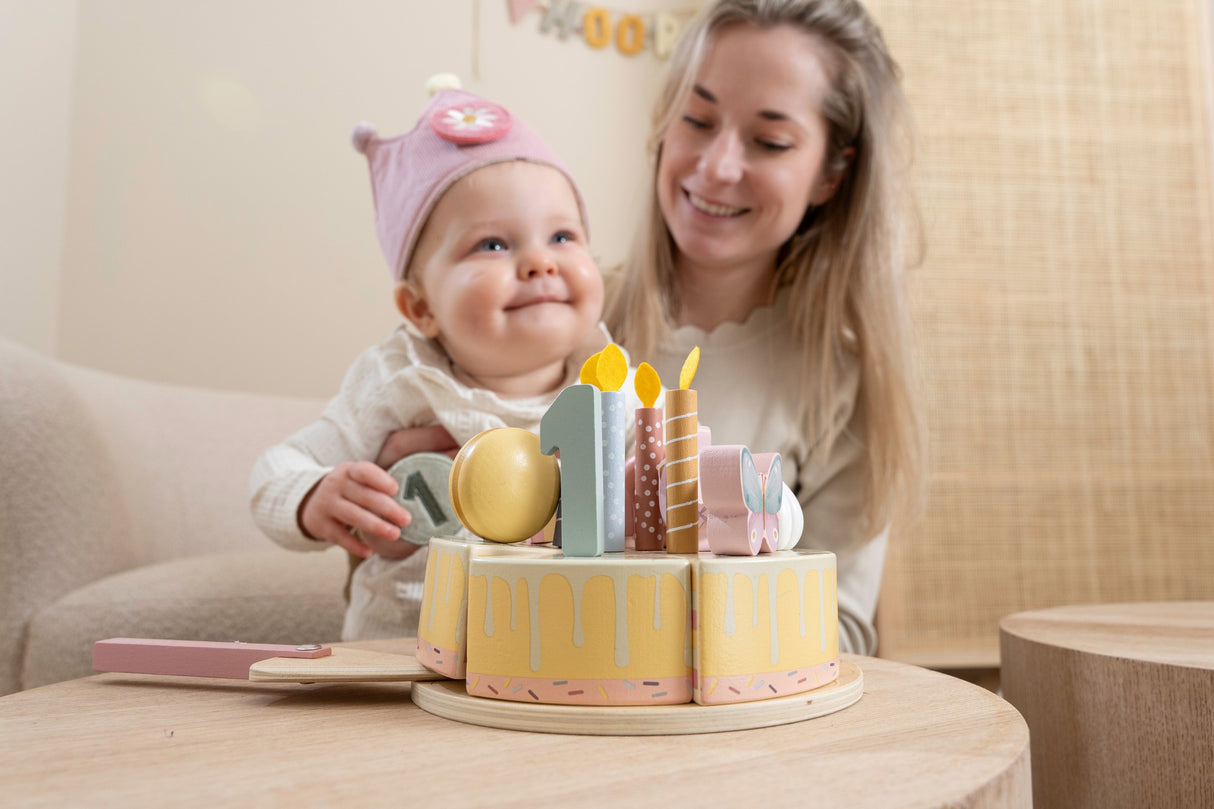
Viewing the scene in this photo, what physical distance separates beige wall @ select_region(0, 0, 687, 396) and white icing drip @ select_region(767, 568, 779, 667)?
5.55ft

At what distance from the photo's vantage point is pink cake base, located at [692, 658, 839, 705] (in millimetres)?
540

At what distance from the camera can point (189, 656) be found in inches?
→ 26.7

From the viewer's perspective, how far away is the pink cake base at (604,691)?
54cm

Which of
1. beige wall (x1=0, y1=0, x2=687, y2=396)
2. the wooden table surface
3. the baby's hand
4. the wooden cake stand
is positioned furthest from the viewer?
beige wall (x1=0, y1=0, x2=687, y2=396)

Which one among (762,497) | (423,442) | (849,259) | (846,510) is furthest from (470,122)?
(846,510)

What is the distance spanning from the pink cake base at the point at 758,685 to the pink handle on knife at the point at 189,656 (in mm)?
291

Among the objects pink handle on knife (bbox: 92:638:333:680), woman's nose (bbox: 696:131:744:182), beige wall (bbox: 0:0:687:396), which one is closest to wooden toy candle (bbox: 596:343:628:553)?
pink handle on knife (bbox: 92:638:333:680)

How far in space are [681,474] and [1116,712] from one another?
424 mm

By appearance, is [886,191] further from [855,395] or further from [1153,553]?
[1153,553]

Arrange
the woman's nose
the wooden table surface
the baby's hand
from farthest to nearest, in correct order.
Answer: the woman's nose < the baby's hand < the wooden table surface

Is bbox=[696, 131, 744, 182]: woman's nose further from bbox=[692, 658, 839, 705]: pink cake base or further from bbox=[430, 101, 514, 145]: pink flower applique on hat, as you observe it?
bbox=[692, 658, 839, 705]: pink cake base

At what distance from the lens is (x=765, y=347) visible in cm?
155

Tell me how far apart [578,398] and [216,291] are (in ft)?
6.17

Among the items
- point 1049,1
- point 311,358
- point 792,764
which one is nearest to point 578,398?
point 792,764
